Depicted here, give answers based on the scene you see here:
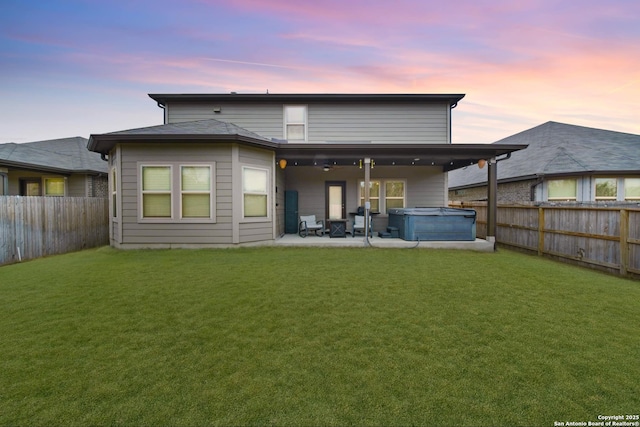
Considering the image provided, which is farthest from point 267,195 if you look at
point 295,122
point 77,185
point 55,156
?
point 55,156

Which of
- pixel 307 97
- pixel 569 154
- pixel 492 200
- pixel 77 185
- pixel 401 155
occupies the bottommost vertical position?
Result: pixel 492 200

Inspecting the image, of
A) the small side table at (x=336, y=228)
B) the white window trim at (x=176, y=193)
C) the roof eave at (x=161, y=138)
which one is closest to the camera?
the roof eave at (x=161, y=138)

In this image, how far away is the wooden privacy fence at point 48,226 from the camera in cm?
745

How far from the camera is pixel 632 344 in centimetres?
286

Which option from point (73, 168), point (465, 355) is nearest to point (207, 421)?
point (465, 355)

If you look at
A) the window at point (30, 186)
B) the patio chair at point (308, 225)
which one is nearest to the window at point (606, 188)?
the patio chair at point (308, 225)

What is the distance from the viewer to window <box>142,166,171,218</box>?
8.26 metres

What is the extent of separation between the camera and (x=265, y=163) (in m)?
9.05

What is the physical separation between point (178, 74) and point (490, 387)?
15.0m

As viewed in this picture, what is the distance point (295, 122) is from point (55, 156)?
11.7 m

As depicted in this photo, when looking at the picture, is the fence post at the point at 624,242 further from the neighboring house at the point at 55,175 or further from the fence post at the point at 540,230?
the neighboring house at the point at 55,175

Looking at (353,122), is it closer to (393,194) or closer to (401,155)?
(401,155)

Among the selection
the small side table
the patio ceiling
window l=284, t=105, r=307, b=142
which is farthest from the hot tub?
window l=284, t=105, r=307, b=142

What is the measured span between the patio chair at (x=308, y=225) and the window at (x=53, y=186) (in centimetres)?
1156
